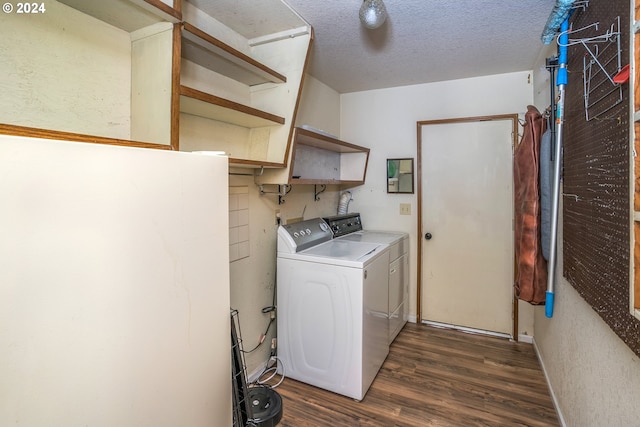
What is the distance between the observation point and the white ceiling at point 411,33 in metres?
1.69

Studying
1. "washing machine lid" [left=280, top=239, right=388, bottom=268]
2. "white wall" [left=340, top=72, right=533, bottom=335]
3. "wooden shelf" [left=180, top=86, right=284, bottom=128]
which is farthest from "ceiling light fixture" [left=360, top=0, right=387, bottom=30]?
"white wall" [left=340, top=72, right=533, bottom=335]

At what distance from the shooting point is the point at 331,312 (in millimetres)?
2049

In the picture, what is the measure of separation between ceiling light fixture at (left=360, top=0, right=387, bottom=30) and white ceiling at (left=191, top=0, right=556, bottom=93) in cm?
13

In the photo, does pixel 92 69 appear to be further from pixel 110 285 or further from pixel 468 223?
pixel 468 223

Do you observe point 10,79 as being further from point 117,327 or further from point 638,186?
point 638,186

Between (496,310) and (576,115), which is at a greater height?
(576,115)

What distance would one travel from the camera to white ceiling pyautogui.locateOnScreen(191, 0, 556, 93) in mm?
1688

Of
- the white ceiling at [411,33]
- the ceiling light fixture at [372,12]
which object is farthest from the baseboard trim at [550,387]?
the ceiling light fixture at [372,12]

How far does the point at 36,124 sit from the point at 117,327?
783 mm

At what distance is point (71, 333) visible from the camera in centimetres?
64

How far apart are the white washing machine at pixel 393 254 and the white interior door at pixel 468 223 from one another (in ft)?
0.74

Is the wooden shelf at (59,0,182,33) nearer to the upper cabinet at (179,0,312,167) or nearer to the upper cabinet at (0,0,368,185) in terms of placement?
the upper cabinet at (0,0,368,185)

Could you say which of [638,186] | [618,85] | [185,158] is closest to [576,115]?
Result: [618,85]

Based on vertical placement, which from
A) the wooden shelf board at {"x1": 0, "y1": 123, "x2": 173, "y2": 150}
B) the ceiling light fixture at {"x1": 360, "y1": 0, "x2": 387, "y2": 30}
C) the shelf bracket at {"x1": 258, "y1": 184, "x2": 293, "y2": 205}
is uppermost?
the ceiling light fixture at {"x1": 360, "y1": 0, "x2": 387, "y2": 30}
